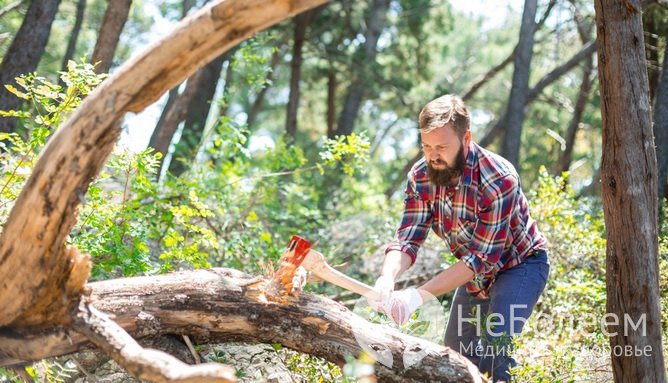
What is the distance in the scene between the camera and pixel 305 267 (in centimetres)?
403

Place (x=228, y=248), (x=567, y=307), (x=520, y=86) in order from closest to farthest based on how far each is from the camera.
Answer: (x=567, y=307), (x=228, y=248), (x=520, y=86)

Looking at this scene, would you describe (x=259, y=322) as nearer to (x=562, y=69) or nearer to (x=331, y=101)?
(x=562, y=69)

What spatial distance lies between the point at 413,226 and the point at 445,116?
2.39ft

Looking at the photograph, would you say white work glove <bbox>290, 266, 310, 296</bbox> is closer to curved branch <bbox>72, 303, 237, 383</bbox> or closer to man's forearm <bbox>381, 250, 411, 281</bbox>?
man's forearm <bbox>381, 250, 411, 281</bbox>

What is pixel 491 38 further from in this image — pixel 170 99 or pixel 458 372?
pixel 458 372

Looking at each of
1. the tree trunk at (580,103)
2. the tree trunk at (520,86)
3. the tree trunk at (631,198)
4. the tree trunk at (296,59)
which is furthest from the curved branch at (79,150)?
the tree trunk at (580,103)

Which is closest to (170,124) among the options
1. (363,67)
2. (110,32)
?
(110,32)

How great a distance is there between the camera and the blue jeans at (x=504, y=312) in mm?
3906

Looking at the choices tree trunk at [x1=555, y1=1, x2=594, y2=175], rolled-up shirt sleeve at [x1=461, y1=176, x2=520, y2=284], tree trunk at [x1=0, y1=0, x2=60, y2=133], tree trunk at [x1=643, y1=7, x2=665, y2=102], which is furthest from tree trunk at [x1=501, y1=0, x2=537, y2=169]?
rolled-up shirt sleeve at [x1=461, y1=176, x2=520, y2=284]

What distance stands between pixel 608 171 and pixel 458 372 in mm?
1507

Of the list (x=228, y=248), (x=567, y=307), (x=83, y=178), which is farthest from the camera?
(x=228, y=248)

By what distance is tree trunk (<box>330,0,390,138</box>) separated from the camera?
13297 mm

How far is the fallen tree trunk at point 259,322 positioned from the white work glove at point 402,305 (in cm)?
13

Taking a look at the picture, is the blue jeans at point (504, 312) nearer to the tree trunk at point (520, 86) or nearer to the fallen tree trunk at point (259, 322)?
the fallen tree trunk at point (259, 322)
